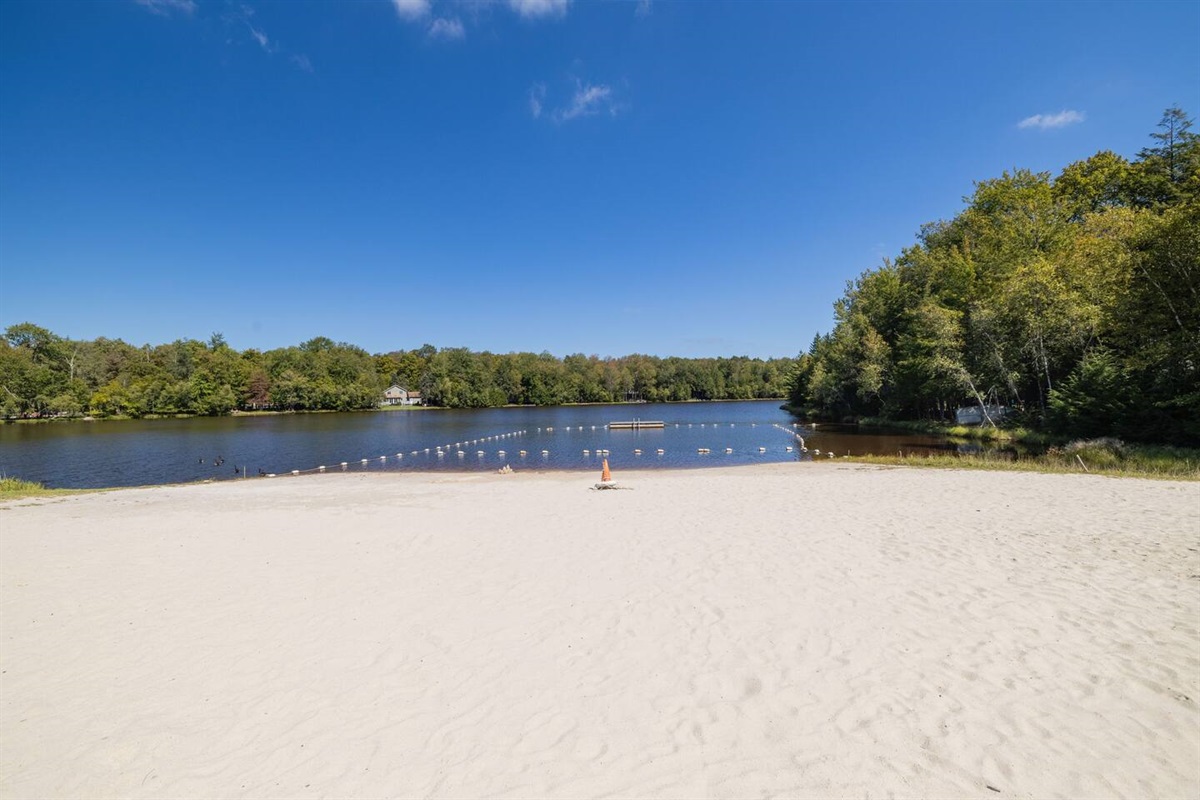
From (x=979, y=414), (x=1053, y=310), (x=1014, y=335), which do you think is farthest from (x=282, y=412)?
(x=1053, y=310)

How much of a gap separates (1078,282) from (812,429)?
22555 millimetres

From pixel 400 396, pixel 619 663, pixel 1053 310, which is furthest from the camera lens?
pixel 400 396

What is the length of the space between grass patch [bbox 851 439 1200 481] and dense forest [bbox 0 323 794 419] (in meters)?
65.0

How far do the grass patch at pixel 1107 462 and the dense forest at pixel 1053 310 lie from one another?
192 centimetres

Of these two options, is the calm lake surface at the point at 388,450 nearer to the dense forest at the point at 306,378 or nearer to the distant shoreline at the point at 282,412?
the distant shoreline at the point at 282,412

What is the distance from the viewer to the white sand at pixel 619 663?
3400mm

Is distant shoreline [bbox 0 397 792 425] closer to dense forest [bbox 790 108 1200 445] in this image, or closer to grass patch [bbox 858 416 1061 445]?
dense forest [bbox 790 108 1200 445]

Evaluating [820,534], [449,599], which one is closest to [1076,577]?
[820,534]

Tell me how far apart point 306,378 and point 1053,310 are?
106078 mm

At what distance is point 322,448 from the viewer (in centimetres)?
3866

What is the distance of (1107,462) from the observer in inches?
689

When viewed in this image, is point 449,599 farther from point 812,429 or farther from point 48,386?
point 48,386

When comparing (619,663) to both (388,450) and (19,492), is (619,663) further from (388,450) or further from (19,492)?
(388,450)

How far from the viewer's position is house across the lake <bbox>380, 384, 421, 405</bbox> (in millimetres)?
115188
